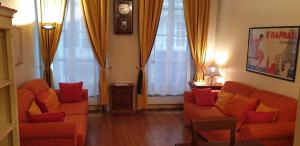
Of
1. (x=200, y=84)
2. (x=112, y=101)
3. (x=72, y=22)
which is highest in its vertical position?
(x=72, y=22)

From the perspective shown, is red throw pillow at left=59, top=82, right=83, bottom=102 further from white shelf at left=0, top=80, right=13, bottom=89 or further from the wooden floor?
white shelf at left=0, top=80, right=13, bottom=89

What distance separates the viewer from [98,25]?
5.11m

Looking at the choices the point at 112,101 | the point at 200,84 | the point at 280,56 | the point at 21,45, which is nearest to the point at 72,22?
the point at 21,45

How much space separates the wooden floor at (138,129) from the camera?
4.01 meters

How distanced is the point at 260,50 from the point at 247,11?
80cm

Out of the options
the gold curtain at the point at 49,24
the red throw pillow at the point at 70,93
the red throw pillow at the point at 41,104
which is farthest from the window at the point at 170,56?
the red throw pillow at the point at 41,104

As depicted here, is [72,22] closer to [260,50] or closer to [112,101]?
[112,101]

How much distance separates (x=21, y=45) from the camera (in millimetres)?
4035

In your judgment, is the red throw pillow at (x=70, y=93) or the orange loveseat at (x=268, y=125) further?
the red throw pillow at (x=70, y=93)

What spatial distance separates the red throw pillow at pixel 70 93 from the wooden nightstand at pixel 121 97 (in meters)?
0.75

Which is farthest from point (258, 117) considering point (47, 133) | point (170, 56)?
point (170, 56)

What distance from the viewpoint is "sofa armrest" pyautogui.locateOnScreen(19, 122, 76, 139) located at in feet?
9.22

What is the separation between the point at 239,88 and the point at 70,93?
2.88m

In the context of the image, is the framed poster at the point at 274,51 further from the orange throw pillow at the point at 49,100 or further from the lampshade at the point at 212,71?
the orange throw pillow at the point at 49,100
